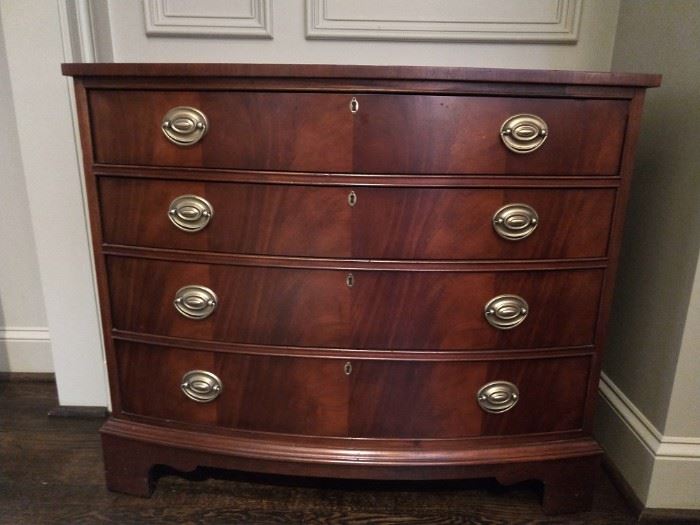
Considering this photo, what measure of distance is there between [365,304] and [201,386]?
16.2 inches

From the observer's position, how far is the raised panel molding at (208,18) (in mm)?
1354

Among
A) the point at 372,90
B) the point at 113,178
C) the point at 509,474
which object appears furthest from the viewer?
the point at 509,474

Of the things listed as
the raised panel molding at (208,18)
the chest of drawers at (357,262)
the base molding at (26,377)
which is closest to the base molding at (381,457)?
the chest of drawers at (357,262)

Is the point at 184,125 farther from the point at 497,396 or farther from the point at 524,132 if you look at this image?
the point at 497,396

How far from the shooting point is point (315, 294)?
40.4 inches

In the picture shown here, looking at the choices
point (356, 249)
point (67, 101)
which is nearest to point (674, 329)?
point (356, 249)

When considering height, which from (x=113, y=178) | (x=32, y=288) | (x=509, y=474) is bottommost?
(x=509, y=474)

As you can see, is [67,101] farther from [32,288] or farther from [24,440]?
[24,440]

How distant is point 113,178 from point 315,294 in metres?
0.47

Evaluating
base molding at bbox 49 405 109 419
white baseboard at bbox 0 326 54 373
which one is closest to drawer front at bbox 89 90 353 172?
base molding at bbox 49 405 109 419

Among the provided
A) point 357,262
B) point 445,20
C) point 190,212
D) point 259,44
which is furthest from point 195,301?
point 445,20

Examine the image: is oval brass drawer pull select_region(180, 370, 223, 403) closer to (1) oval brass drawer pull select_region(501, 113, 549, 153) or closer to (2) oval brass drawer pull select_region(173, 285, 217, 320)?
(2) oval brass drawer pull select_region(173, 285, 217, 320)

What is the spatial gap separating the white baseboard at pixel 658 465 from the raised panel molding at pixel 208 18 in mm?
1385

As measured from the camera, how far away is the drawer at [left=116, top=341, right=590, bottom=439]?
1.07 metres
